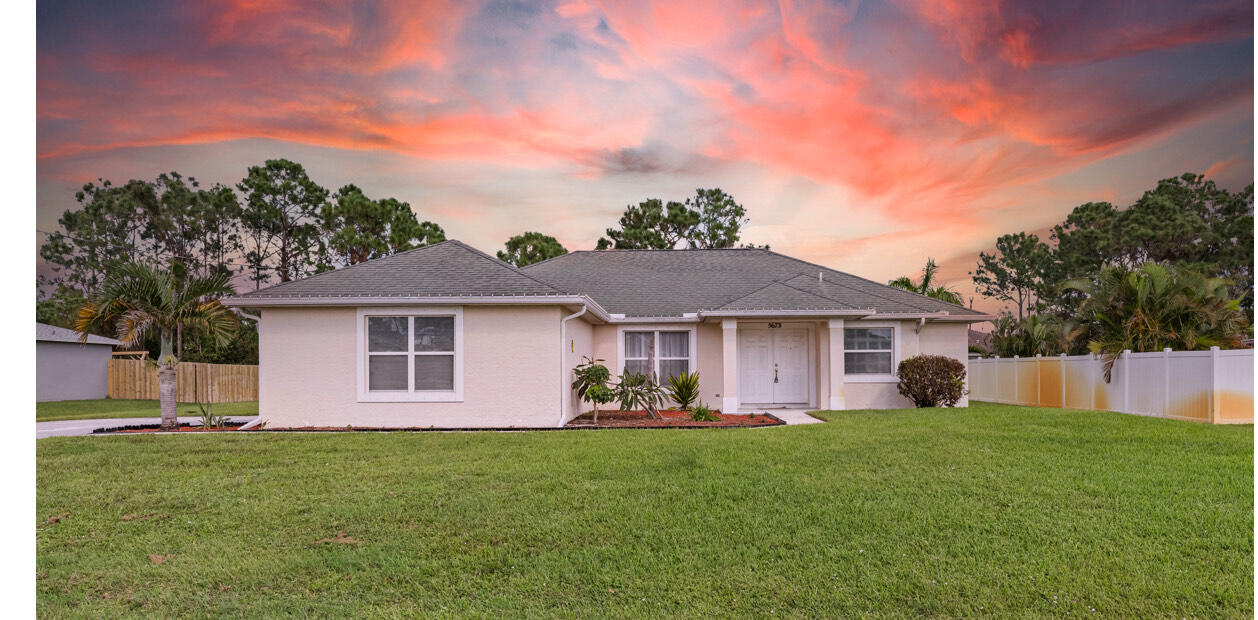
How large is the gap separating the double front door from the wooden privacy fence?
18.1m

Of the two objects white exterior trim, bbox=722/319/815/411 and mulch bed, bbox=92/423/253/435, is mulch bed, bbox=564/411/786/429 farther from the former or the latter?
mulch bed, bbox=92/423/253/435

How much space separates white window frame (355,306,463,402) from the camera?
12.3 m

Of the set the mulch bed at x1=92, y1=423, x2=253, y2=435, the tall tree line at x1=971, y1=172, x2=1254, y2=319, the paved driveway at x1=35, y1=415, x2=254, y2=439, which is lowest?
the paved driveway at x1=35, y1=415, x2=254, y2=439

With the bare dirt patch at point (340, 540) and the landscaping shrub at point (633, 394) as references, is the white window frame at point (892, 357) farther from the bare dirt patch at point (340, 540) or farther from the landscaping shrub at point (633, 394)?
the bare dirt patch at point (340, 540)

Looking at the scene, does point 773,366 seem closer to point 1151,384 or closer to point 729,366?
point 729,366

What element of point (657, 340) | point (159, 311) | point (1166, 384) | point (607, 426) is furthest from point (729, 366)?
point (159, 311)

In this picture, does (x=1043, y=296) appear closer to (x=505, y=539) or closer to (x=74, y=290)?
(x=505, y=539)

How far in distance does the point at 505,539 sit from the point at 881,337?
13010 millimetres

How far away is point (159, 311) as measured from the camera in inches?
474

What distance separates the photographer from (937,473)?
711 cm

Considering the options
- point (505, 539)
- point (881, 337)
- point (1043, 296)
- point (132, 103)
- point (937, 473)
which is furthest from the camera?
point (1043, 296)

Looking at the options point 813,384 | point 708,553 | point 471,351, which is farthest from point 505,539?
point 813,384

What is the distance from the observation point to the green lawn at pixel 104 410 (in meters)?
16.9

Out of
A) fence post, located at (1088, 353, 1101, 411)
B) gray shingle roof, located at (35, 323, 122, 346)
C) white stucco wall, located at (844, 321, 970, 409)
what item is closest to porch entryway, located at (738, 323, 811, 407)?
white stucco wall, located at (844, 321, 970, 409)
